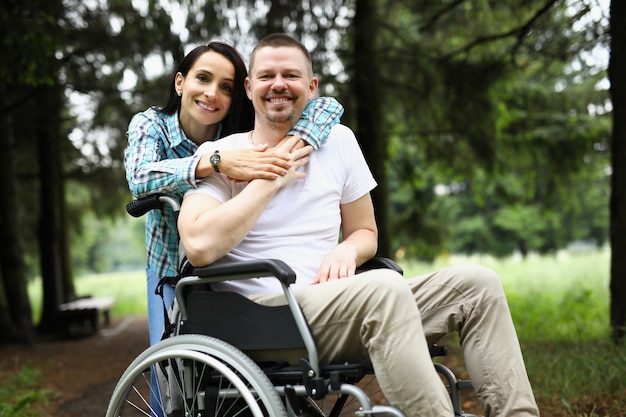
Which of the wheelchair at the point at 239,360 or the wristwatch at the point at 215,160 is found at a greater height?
the wristwatch at the point at 215,160

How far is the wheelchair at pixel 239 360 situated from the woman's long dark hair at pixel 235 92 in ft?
2.04

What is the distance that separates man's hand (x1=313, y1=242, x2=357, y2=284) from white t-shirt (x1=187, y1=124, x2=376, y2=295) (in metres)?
0.06

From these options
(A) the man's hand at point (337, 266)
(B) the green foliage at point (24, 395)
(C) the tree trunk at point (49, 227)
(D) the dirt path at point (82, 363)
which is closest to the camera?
(A) the man's hand at point (337, 266)

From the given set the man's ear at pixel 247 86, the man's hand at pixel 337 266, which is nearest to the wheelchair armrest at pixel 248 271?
the man's hand at pixel 337 266

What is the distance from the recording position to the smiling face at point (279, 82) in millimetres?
2508

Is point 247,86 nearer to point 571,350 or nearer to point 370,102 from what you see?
point 571,350

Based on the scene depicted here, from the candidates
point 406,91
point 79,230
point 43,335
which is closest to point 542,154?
point 406,91

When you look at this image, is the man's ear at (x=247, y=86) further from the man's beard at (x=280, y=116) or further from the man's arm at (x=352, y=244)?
the man's arm at (x=352, y=244)

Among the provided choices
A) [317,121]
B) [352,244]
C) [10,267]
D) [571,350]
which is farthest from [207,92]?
[10,267]

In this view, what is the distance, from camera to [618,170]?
15.7ft

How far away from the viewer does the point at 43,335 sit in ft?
32.8

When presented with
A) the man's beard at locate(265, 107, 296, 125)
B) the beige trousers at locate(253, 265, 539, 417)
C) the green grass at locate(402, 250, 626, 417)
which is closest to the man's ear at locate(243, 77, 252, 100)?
the man's beard at locate(265, 107, 296, 125)

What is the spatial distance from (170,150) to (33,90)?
18.4 feet

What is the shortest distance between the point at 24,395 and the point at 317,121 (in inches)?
140
